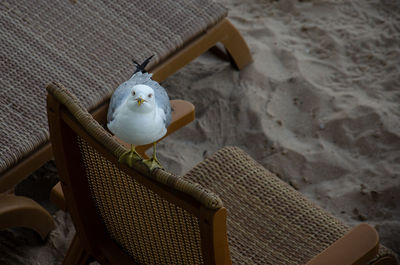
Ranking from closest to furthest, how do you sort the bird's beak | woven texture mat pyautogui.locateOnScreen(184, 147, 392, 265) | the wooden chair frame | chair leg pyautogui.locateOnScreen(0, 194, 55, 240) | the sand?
the wooden chair frame
the bird's beak
woven texture mat pyautogui.locateOnScreen(184, 147, 392, 265)
chair leg pyautogui.locateOnScreen(0, 194, 55, 240)
the sand

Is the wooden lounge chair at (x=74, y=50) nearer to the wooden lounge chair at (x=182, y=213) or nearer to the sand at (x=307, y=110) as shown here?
the sand at (x=307, y=110)

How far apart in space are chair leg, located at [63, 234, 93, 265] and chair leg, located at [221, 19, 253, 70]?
1178mm

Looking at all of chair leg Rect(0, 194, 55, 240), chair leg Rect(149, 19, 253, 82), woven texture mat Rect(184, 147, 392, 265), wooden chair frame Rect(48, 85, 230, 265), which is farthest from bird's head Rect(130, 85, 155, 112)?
chair leg Rect(149, 19, 253, 82)

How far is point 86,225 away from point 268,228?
1.57 feet

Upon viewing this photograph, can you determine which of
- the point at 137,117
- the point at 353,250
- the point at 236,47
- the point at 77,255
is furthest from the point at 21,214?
the point at 236,47

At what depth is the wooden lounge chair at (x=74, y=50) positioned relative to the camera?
181 cm

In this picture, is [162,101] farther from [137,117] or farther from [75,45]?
[75,45]

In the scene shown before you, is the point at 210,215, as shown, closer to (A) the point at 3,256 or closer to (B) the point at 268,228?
(B) the point at 268,228

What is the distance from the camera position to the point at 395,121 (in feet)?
7.50

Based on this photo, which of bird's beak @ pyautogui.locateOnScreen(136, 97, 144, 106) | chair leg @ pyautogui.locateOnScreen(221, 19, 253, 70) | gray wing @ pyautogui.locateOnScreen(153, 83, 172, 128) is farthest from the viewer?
chair leg @ pyautogui.locateOnScreen(221, 19, 253, 70)

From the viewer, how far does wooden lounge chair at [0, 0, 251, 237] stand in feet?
5.94

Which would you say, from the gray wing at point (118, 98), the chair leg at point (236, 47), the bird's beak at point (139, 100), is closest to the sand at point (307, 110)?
the chair leg at point (236, 47)

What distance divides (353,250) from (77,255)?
2.32ft

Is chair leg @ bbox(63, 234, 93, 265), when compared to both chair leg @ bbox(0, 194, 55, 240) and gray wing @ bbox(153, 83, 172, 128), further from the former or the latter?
gray wing @ bbox(153, 83, 172, 128)
